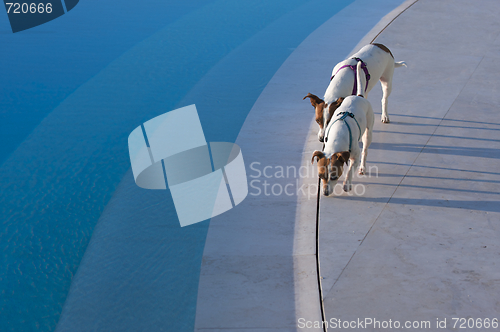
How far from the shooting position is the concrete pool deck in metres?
3.91

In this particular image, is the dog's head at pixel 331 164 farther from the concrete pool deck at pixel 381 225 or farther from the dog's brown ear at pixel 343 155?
the concrete pool deck at pixel 381 225

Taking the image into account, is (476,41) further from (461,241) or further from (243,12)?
(461,241)

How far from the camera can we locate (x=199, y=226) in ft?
16.3

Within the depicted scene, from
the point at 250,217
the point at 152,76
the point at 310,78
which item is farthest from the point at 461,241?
the point at 152,76

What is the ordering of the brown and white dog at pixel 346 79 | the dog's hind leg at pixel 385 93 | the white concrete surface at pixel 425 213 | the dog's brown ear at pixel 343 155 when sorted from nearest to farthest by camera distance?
the white concrete surface at pixel 425 213 → the dog's brown ear at pixel 343 155 → the brown and white dog at pixel 346 79 → the dog's hind leg at pixel 385 93

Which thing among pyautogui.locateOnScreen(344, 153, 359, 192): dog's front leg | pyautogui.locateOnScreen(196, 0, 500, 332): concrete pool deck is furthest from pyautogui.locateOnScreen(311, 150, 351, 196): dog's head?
pyautogui.locateOnScreen(196, 0, 500, 332): concrete pool deck

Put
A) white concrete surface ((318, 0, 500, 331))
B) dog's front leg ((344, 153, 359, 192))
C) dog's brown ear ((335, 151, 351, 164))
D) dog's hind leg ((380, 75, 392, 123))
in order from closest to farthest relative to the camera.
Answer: white concrete surface ((318, 0, 500, 331)) < dog's brown ear ((335, 151, 351, 164)) < dog's front leg ((344, 153, 359, 192)) < dog's hind leg ((380, 75, 392, 123))

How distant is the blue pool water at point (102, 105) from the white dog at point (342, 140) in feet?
4.91

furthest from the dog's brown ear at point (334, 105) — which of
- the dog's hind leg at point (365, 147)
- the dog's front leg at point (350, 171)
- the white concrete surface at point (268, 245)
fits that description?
the white concrete surface at point (268, 245)

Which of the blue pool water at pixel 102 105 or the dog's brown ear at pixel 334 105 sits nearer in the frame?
the blue pool water at pixel 102 105

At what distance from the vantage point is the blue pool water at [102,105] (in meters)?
4.52

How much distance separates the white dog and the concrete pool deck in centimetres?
54

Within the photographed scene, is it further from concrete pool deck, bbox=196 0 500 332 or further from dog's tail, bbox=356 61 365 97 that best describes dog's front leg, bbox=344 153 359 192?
dog's tail, bbox=356 61 365 97

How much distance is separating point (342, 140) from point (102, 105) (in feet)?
16.2
